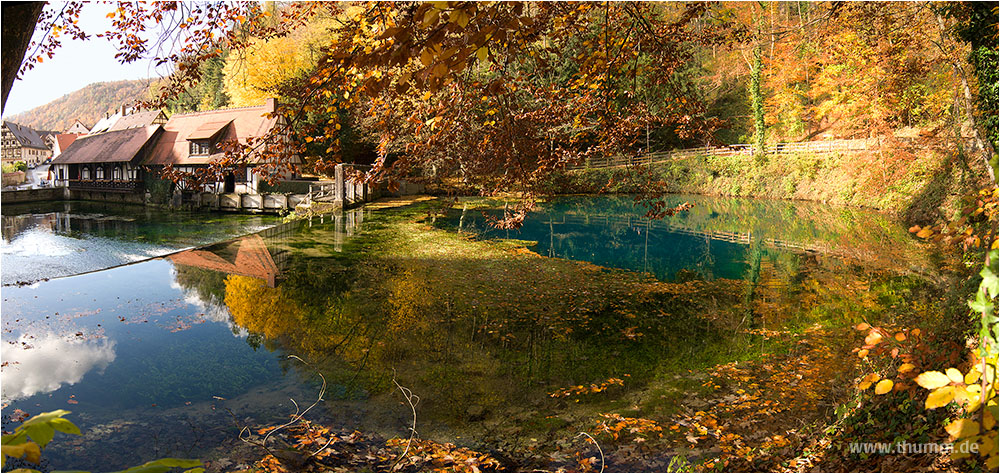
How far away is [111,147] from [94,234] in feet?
58.8

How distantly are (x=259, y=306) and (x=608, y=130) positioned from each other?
288 inches

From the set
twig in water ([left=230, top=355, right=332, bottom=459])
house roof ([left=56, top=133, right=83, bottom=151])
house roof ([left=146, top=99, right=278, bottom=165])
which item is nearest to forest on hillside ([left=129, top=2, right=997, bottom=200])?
twig in water ([left=230, top=355, right=332, bottom=459])

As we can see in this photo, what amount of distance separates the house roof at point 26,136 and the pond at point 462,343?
77.8 meters

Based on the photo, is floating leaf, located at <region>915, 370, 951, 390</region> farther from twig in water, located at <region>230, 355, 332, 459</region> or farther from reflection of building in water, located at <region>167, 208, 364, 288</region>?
reflection of building in water, located at <region>167, 208, 364, 288</region>

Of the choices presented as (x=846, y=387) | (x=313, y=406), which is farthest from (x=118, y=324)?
(x=846, y=387)

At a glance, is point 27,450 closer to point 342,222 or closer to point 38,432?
point 38,432

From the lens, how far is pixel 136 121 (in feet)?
117

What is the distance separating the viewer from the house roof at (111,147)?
106ft

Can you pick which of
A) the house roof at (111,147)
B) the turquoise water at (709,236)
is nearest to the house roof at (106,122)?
the house roof at (111,147)

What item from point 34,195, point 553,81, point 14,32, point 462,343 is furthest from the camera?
point 34,195

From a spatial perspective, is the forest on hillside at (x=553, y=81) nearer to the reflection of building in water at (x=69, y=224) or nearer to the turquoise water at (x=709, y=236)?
the turquoise water at (x=709, y=236)

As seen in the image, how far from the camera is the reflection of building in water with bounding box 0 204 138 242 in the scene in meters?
20.2

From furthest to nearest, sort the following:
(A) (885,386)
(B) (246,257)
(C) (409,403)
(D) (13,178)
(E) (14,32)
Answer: (D) (13,178) → (B) (246,257) → (C) (409,403) → (A) (885,386) → (E) (14,32)

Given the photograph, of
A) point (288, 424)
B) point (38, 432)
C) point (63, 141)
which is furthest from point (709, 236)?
point (63, 141)
